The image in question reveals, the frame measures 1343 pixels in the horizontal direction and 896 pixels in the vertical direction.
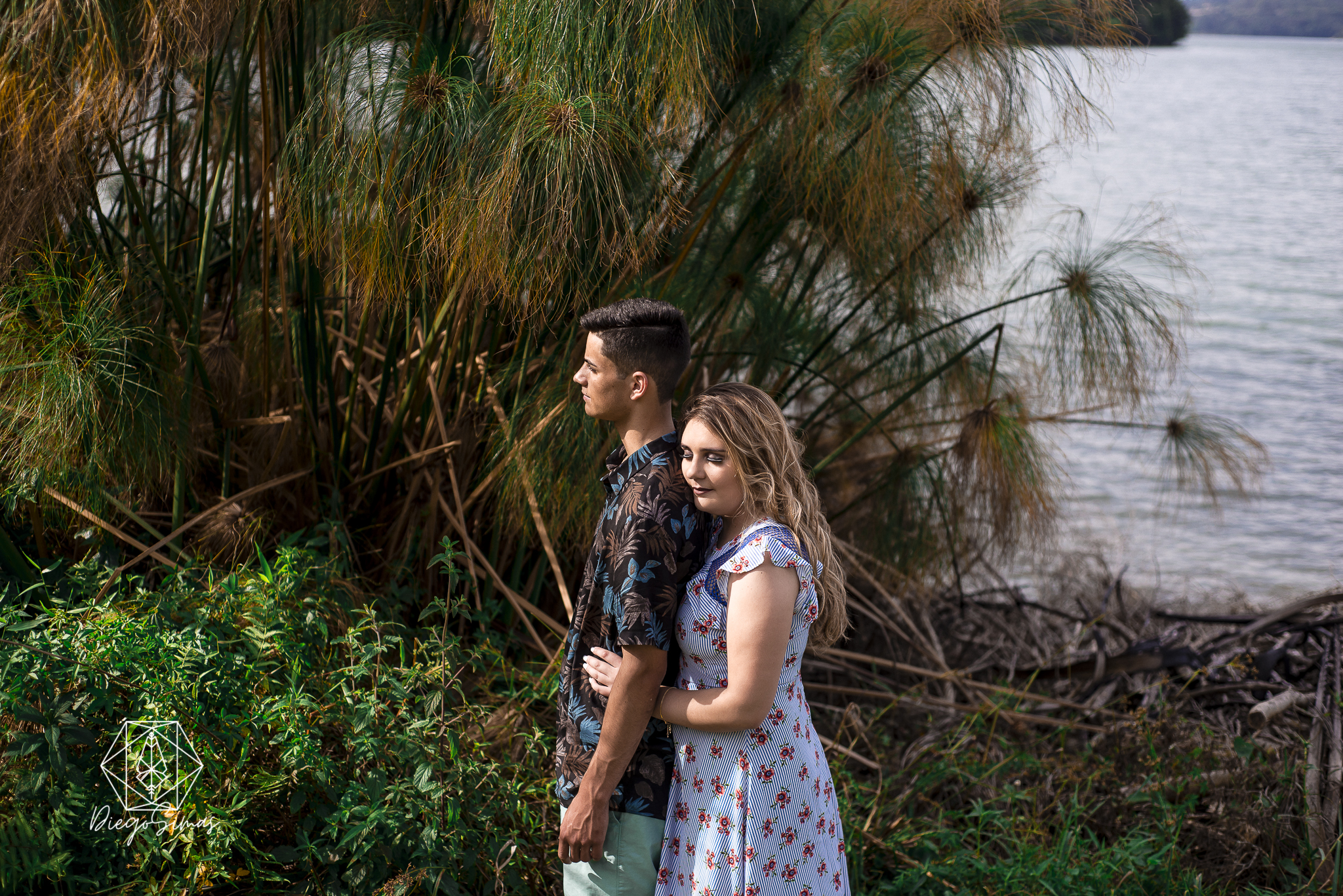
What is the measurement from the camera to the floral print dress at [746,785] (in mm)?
1289

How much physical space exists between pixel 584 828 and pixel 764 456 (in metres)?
0.54

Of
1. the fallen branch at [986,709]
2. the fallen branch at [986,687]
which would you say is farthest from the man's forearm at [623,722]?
the fallen branch at [986,687]

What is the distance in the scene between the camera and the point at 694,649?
1.32m

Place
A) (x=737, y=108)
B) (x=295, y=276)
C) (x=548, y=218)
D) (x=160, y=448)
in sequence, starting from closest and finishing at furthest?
(x=548, y=218)
(x=160, y=448)
(x=737, y=108)
(x=295, y=276)

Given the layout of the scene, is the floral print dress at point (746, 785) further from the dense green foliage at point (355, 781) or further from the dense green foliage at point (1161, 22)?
the dense green foliage at point (1161, 22)

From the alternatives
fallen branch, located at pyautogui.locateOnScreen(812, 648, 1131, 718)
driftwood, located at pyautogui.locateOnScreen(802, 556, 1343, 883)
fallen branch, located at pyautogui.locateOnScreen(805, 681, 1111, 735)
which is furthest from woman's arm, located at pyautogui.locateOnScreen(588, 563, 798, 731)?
fallen branch, located at pyautogui.locateOnScreen(812, 648, 1131, 718)

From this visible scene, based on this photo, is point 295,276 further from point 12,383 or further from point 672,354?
point 672,354

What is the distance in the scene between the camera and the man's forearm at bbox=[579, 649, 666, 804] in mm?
1290

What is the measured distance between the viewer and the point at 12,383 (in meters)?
1.83

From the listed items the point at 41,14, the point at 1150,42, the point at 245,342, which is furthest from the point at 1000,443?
the point at 41,14

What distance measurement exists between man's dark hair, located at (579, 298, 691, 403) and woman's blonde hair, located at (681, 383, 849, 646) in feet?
0.24

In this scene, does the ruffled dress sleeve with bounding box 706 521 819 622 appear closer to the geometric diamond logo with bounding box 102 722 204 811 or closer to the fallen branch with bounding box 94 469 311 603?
the geometric diamond logo with bounding box 102 722 204 811

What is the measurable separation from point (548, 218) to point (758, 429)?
578 mm

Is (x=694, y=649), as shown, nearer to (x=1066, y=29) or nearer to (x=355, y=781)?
(x=355, y=781)
